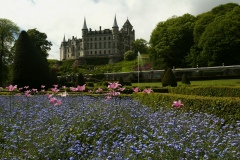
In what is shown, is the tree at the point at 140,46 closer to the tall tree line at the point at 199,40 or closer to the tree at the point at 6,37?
the tall tree line at the point at 199,40

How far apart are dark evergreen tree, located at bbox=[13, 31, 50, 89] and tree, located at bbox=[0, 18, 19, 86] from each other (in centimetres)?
A: 2269

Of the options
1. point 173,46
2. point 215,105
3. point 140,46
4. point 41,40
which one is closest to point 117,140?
point 215,105

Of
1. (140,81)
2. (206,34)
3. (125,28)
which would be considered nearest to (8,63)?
(140,81)

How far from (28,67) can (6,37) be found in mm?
26682

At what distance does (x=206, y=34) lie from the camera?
143 feet

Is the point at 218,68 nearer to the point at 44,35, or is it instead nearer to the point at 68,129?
the point at 44,35

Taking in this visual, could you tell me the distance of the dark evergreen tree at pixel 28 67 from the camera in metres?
20.5

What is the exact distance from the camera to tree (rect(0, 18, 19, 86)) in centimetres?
4309

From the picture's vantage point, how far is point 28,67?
20.7 metres

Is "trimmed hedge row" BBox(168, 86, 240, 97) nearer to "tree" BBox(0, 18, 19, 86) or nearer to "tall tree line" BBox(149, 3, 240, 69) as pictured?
"tall tree line" BBox(149, 3, 240, 69)


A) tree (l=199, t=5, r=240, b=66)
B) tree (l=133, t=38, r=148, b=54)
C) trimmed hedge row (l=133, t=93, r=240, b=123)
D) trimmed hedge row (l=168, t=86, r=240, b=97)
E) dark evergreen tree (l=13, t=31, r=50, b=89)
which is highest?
tree (l=133, t=38, r=148, b=54)

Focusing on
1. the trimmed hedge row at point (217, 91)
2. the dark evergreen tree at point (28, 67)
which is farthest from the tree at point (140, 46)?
the trimmed hedge row at point (217, 91)

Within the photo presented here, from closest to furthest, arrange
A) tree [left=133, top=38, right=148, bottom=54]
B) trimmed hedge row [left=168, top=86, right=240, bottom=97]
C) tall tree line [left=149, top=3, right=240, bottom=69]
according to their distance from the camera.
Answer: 1. trimmed hedge row [left=168, top=86, right=240, bottom=97]
2. tall tree line [left=149, top=3, right=240, bottom=69]
3. tree [left=133, top=38, right=148, bottom=54]

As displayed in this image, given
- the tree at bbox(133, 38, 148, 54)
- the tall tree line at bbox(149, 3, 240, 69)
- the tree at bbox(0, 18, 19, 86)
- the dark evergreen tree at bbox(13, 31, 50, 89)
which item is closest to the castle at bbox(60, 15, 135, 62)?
the tree at bbox(133, 38, 148, 54)
